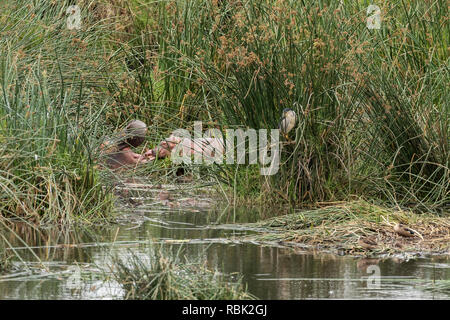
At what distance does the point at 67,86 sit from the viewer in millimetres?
→ 9336

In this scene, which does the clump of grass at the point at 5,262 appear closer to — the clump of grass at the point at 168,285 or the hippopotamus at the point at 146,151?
the clump of grass at the point at 168,285

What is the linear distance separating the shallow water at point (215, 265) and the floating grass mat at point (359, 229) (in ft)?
0.74

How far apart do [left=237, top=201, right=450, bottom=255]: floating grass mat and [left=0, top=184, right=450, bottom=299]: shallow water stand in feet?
0.74

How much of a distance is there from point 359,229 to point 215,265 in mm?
1437

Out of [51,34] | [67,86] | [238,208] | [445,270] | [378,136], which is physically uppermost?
[51,34]

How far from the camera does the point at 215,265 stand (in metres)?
5.99

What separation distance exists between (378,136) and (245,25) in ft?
5.04

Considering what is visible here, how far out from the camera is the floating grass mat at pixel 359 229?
678 cm

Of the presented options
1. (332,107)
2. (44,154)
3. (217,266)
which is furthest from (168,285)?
(332,107)

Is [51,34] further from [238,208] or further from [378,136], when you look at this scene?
[378,136]

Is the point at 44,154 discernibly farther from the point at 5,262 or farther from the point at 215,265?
the point at 215,265

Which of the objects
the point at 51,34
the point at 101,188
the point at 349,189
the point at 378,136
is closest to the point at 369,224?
the point at 349,189

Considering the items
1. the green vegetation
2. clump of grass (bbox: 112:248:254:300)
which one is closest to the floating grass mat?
the green vegetation

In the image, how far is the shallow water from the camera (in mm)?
5332
